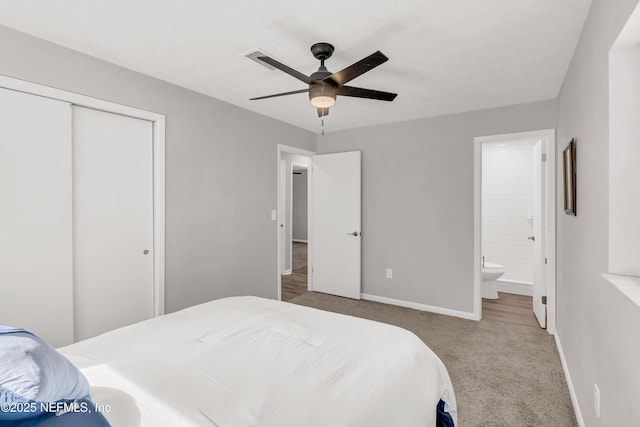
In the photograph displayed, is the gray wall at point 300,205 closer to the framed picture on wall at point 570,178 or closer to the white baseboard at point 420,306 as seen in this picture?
the white baseboard at point 420,306

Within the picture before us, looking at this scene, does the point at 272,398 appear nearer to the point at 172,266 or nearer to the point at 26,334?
the point at 26,334

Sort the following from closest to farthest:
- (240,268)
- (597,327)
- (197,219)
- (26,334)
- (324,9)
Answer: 1. (26,334)
2. (597,327)
3. (324,9)
4. (197,219)
5. (240,268)

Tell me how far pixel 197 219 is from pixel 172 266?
51 centimetres

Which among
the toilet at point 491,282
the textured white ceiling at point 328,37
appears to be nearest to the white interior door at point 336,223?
the textured white ceiling at point 328,37

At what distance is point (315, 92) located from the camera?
2.18m

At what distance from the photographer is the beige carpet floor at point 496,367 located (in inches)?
82.7

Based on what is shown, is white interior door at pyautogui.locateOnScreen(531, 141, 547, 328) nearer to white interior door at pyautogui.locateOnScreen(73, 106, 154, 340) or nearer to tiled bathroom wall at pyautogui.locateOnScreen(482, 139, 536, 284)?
tiled bathroom wall at pyautogui.locateOnScreen(482, 139, 536, 284)

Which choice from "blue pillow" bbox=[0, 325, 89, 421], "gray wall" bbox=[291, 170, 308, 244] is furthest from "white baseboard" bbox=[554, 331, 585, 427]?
"gray wall" bbox=[291, 170, 308, 244]

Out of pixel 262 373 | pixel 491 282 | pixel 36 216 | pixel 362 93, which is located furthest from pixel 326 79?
pixel 491 282

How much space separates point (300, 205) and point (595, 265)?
8851 mm

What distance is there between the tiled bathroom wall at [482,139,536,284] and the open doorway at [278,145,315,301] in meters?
2.88

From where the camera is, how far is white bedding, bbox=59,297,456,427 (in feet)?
3.59

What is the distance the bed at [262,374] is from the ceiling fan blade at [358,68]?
1.48m

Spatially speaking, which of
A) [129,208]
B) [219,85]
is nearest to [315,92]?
[219,85]
